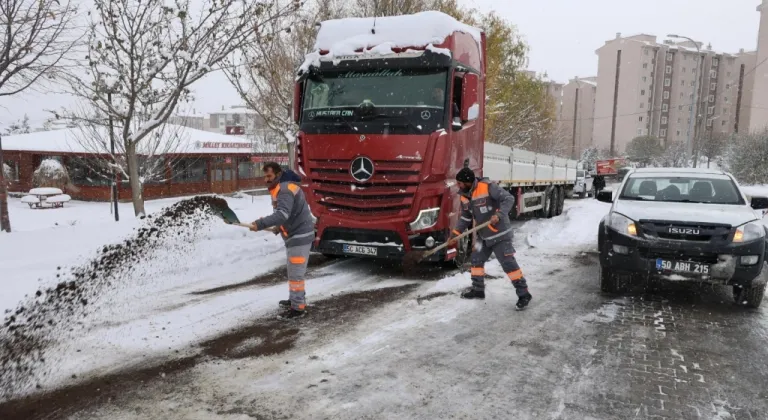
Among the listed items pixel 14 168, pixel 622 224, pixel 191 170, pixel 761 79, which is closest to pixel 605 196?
pixel 622 224

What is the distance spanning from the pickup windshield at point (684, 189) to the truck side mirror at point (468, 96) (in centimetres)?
236

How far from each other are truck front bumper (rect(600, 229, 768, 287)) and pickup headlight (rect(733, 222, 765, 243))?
0.19ft

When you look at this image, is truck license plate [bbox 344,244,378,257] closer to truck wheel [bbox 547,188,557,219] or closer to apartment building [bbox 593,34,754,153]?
truck wheel [bbox 547,188,557,219]

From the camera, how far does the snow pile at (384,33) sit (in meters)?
7.00

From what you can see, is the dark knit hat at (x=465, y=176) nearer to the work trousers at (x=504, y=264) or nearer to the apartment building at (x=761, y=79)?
the work trousers at (x=504, y=264)

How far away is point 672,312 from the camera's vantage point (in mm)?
5680

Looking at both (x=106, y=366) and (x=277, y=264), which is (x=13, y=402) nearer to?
(x=106, y=366)

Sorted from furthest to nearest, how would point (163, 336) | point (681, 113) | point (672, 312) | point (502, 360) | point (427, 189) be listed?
point (681, 113)
point (427, 189)
point (672, 312)
point (163, 336)
point (502, 360)

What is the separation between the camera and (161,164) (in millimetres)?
25531

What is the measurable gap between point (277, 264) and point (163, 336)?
3.31m

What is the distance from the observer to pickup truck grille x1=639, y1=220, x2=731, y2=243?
5527 millimetres

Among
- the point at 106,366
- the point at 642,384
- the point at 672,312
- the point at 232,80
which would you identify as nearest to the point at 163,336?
the point at 106,366

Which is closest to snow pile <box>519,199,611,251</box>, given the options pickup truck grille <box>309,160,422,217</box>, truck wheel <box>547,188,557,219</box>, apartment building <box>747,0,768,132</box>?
truck wheel <box>547,188,557,219</box>

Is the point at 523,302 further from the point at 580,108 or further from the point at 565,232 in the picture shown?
the point at 580,108
